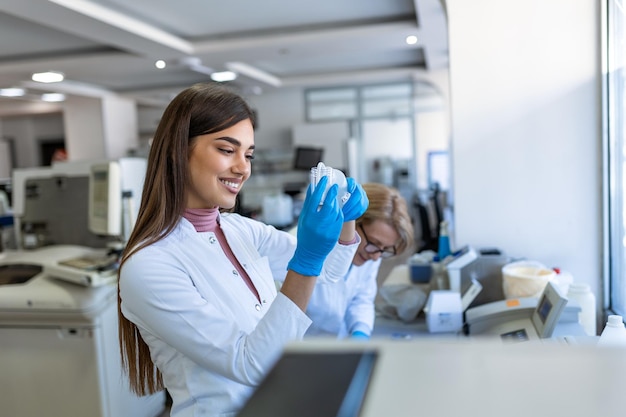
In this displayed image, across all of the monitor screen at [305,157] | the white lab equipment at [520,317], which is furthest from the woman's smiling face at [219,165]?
the monitor screen at [305,157]

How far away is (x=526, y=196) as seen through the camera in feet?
7.16

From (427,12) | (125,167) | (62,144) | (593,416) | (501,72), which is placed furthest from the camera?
(62,144)

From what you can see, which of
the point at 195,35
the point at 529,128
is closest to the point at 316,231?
the point at 529,128

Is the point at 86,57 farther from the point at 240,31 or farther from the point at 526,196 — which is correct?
the point at 526,196

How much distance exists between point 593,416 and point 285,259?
46.2 inches

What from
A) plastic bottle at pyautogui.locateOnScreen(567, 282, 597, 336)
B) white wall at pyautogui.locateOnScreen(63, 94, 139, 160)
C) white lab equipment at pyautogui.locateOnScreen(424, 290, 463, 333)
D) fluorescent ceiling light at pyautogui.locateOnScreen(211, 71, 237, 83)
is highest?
fluorescent ceiling light at pyautogui.locateOnScreen(211, 71, 237, 83)

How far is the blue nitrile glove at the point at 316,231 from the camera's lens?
102 cm

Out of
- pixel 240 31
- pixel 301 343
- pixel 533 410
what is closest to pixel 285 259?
pixel 301 343

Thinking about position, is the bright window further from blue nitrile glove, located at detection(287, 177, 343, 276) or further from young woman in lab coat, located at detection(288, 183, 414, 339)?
blue nitrile glove, located at detection(287, 177, 343, 276)

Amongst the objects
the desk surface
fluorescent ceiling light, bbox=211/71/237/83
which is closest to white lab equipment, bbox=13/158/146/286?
the desk surface

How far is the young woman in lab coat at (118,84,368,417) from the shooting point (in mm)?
970

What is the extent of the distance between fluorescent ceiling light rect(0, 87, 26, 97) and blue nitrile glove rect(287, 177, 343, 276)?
738cm

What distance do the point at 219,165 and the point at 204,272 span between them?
228mm

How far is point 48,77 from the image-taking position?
629 centimetres
